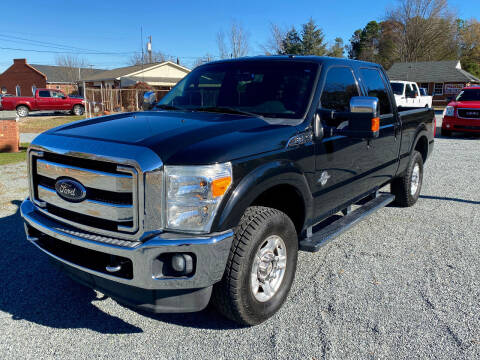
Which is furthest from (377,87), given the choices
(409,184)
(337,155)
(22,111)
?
(22,111)

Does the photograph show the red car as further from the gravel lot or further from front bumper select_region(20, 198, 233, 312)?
front bumper select_region(20, 198, 233, 312)

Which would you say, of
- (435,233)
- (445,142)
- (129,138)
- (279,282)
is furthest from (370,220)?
(445,142)

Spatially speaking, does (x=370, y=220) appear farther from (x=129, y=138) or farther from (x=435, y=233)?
(x=129, y=138)

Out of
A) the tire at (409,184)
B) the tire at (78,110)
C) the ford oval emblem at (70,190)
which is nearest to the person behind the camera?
the ford oval emblem at (70,190)

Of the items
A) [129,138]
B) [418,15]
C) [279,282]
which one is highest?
[418,15]

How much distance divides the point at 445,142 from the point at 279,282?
42.0ft

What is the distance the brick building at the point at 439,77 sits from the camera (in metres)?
45.5

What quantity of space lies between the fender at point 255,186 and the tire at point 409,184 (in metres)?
3.09

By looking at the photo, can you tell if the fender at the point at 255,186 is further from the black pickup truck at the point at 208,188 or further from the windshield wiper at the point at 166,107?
the windshield wiper at the point at 166,107

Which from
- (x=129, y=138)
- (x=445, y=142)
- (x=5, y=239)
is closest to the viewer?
(x=129, y=138)

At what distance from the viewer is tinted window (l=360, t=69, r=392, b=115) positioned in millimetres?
4672

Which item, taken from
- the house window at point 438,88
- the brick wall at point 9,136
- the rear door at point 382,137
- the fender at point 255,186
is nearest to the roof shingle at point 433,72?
the house window at point 438,88

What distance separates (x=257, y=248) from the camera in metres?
2.83

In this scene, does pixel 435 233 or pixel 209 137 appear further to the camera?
pixel 435 233
